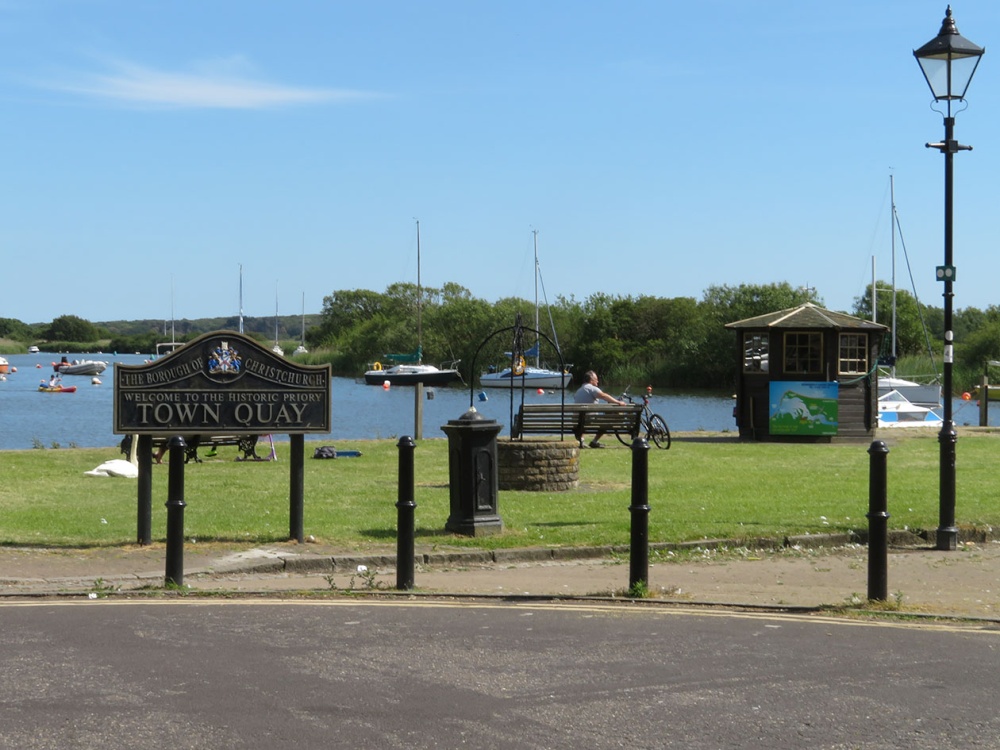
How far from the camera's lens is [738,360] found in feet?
91.2

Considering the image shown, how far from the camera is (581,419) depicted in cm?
2303

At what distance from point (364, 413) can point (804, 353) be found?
121ft

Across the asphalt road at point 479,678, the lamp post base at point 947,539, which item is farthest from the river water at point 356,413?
the asphalt road at point 479,678

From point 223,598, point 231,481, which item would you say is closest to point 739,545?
point 223,598

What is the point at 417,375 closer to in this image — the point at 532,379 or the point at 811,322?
the point at 532,379

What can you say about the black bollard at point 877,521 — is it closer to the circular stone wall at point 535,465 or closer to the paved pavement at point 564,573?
the paved pavement at point 564,573

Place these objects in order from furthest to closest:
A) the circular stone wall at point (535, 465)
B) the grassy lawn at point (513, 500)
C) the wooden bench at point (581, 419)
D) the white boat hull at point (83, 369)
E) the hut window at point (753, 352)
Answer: the white boat hull at point (83, 369) → the hut window at point (753, 352) → the wooden bench at point (581, 419) → the circular stone wall at point (535, 465) → the grassy lawn at point (513, 500)

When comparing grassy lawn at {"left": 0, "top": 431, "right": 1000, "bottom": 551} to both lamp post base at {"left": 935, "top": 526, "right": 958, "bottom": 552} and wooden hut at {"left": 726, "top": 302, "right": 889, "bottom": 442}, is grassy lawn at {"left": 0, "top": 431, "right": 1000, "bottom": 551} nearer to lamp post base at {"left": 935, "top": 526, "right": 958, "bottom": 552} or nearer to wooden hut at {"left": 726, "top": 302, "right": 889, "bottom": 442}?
lamp post base at {"left": 935, "top": 526, "right": 958, "bottom": 552}

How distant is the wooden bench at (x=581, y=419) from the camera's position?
22297 millimetres

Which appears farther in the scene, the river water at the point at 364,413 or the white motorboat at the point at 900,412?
the river water at the point at 364,413

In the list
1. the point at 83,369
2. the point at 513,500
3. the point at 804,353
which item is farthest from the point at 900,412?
the point at 83,369

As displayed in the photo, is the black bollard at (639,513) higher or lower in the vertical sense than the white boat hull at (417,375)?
lower

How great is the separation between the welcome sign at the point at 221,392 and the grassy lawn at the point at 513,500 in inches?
41.8

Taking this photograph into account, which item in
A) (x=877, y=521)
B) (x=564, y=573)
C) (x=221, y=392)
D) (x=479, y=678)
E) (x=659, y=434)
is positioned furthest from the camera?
(x=659, y=434)
